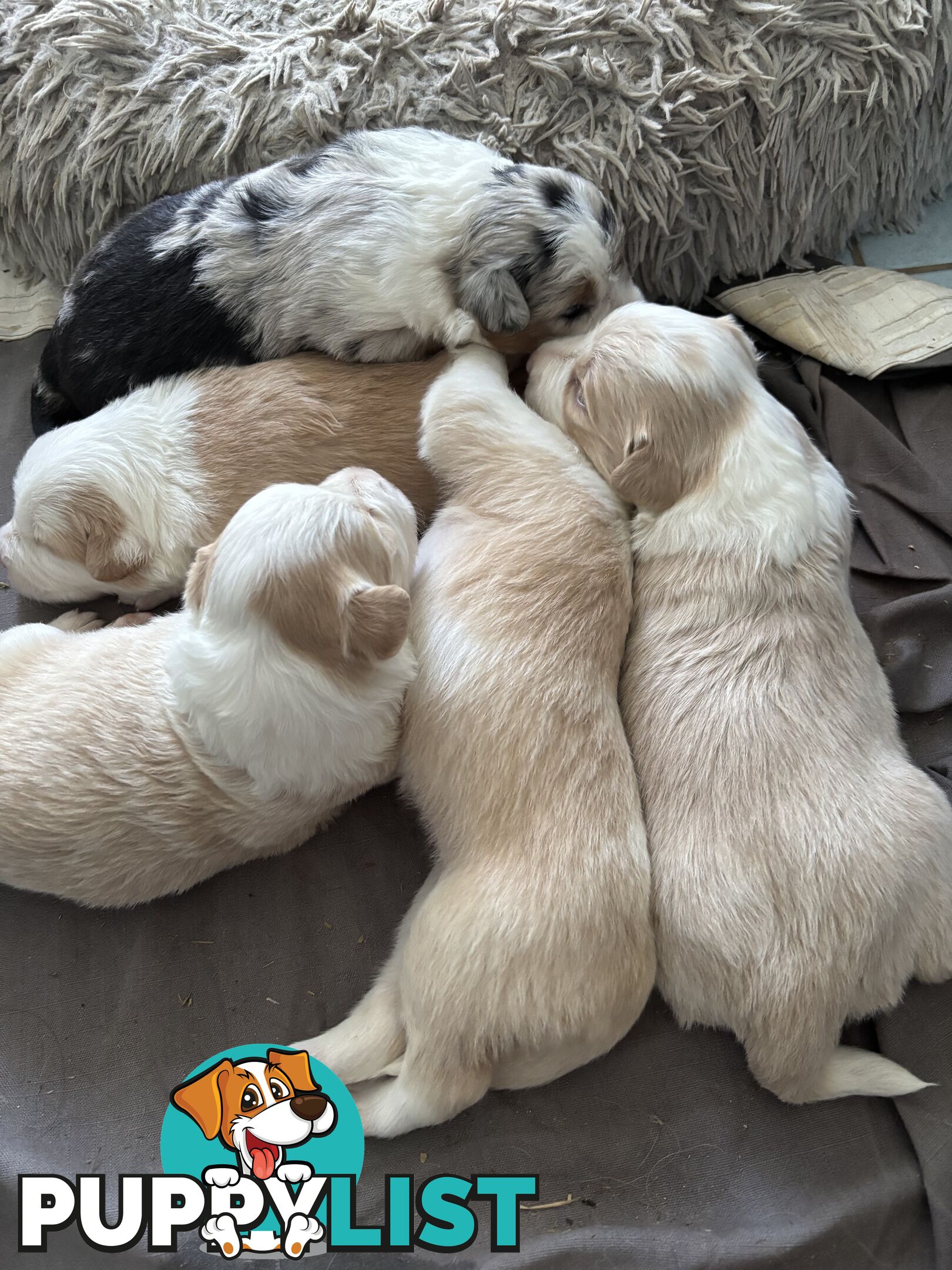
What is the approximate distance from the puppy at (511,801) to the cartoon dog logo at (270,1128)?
62mm

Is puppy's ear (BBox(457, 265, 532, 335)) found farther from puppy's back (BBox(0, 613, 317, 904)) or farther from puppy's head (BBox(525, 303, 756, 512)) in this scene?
puppy's back (BBox(0, 613, 317, 904))

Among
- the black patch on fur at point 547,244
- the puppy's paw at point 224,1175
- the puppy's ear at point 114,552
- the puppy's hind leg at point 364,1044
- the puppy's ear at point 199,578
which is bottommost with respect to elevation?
the puppy's paw at point 224,1175

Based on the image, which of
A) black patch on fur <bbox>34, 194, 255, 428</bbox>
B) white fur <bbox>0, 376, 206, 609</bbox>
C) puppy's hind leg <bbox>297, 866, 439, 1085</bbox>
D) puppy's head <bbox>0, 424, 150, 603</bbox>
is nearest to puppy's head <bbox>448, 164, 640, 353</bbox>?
black patch on fur <bbox>34, 194, 255, 428</bbox>

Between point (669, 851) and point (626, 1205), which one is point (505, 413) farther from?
point (626, 1205)

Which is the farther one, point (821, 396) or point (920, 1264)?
point (821, 396)

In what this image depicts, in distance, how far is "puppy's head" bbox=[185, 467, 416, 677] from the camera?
1.69 meters

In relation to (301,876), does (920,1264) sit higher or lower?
lower

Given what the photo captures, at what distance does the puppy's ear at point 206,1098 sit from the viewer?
1.79 meters

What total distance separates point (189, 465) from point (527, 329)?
2.71ft

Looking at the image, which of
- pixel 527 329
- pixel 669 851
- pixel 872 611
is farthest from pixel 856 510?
pixel 669 851

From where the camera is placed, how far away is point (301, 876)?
81.0 inches

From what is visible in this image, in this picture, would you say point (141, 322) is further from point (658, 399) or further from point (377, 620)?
point (658, 399)

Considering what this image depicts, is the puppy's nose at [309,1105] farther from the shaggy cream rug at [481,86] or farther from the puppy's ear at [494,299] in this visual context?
the shaggy cream rug at [481,86]

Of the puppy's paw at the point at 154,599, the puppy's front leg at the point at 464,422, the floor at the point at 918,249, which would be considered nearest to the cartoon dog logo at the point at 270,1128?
the puppy's paw at the point at 154,599
